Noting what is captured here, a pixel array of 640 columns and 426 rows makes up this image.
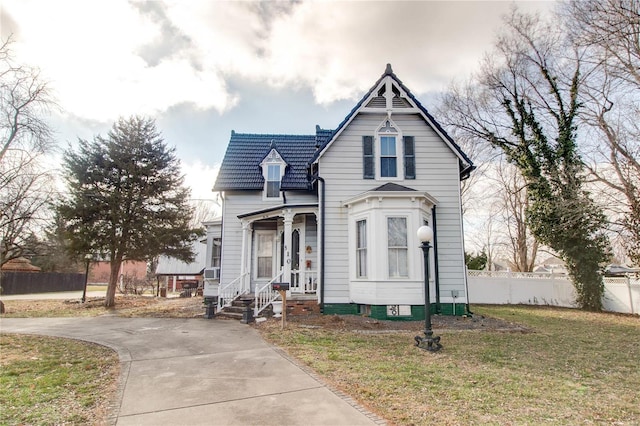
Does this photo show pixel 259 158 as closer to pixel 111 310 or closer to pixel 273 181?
pixel 273 181

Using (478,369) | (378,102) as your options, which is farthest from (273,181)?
(478,369)

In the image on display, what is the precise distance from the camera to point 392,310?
11.3 metres

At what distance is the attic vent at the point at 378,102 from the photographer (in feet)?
43.4

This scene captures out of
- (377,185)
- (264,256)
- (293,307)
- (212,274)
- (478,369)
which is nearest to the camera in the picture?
(478,369)

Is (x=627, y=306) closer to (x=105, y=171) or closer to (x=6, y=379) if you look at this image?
(x=6, y=379)

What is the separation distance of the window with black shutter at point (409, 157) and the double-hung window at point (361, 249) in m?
2.61

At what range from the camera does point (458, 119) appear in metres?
23.4

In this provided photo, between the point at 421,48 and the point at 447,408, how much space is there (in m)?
10.9

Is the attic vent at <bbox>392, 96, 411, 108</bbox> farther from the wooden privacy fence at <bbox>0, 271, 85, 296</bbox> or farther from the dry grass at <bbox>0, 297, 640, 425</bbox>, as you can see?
the wooden privacy fence at <bbox>0, 271, 85, 296</bbox>

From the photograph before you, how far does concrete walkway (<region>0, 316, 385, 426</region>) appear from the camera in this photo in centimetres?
405

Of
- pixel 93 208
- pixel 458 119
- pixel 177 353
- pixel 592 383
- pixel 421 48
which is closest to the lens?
pixel 592 383

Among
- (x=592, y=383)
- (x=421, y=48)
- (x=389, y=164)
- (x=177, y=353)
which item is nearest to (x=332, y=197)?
(x=389, y=164)

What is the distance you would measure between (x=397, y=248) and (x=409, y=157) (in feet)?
12.2

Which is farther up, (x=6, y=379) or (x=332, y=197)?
(x=332, y=197)
